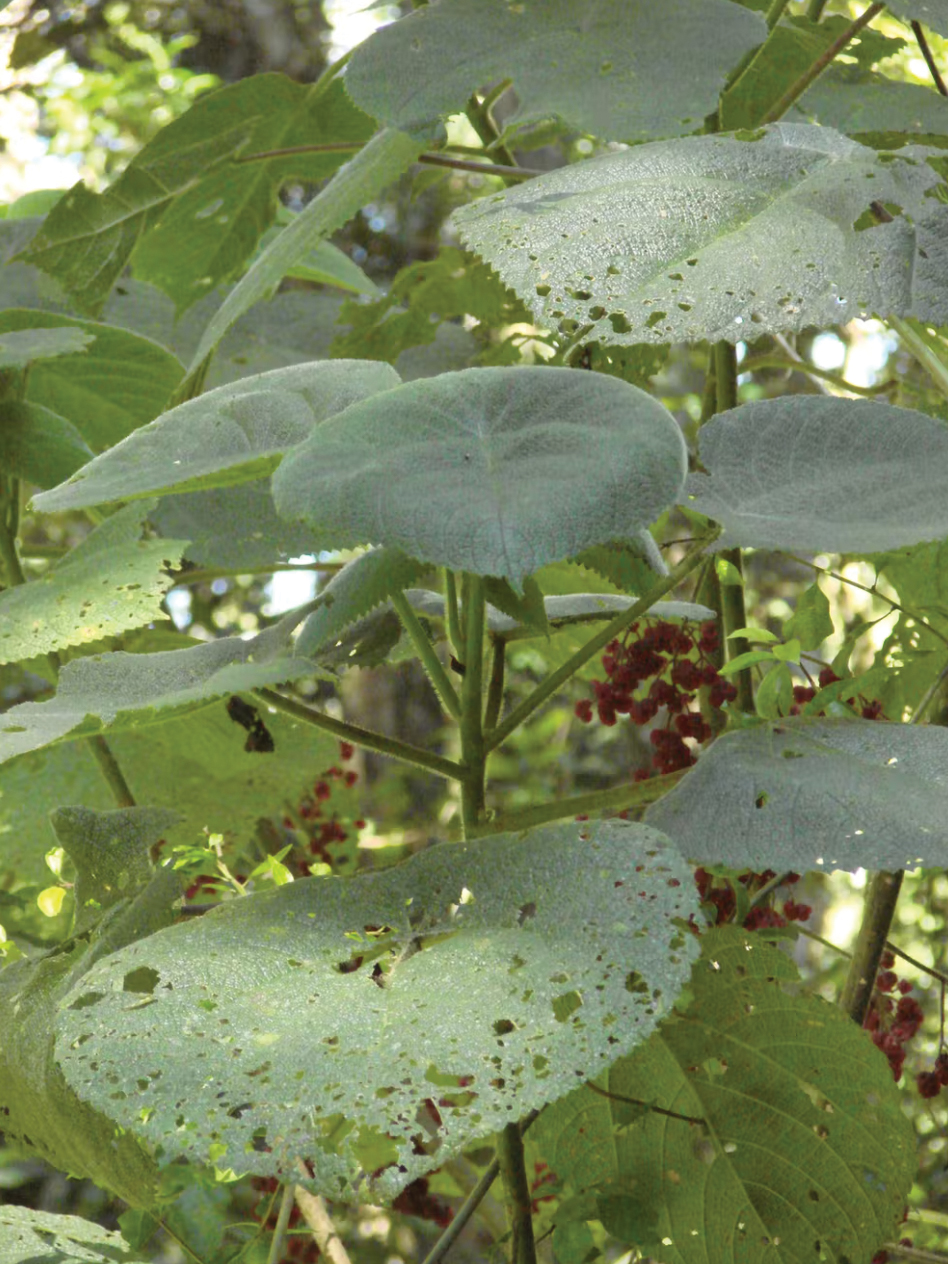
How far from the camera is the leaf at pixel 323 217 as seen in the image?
22.8 inches

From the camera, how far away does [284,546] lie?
618mm

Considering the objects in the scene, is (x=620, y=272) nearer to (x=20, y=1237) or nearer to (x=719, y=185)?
(x=719, y=185)

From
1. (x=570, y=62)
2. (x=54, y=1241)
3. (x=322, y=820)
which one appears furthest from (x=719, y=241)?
(x=322, y=820)

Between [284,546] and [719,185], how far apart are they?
25 centimetres

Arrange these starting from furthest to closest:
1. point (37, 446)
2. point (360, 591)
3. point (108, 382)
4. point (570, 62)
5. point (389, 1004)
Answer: point (108, 382), point (37, 446), point (570, 62), point (360, 591), point (389, 1004)

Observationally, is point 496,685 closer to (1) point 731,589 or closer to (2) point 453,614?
(2) point 453,614

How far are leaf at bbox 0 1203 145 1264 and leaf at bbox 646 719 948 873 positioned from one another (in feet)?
0.82

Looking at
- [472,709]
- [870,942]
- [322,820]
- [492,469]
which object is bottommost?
[322,820]

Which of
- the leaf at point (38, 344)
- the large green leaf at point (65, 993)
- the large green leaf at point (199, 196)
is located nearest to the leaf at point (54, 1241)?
the large green leaf at point (65, 993)

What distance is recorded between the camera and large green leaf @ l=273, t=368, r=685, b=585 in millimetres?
327

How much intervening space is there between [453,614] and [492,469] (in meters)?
0.12

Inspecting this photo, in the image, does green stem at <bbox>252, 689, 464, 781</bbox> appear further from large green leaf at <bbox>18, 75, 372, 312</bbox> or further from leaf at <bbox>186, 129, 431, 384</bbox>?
large green leaf at <bbox>18, 75, 372, 312</bbox>

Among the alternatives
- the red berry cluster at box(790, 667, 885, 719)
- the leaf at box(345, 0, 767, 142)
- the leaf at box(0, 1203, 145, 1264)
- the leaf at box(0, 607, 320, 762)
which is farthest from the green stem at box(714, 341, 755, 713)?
the leaf at box(0, 1203, 145, 1264)

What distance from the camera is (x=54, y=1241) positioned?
20.0 inches
